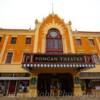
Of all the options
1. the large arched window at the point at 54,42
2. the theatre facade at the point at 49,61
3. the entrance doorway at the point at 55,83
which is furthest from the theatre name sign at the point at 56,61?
the large arched window at the point at 54,42

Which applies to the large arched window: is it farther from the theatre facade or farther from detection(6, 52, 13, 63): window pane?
detection(6, 52, 13, 63): window pane

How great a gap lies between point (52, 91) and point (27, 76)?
14.0 ft

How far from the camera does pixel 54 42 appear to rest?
1143 inches

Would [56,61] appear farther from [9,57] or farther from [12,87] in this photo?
[9,57]

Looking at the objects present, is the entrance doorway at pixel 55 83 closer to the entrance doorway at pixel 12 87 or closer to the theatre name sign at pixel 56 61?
the entrance doorway at pixel 12 87

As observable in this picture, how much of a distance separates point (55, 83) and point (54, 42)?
24.1 ft

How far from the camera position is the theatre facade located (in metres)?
21.4

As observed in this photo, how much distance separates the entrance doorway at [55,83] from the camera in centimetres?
2466

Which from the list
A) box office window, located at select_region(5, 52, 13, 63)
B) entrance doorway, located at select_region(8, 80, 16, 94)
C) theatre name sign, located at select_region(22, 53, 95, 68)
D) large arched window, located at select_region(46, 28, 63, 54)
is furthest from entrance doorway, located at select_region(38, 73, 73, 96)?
box office window, located at select_region(5, 52, 13, 63)

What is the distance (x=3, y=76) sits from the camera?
2520cm

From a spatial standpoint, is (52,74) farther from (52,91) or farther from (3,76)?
(3,76)

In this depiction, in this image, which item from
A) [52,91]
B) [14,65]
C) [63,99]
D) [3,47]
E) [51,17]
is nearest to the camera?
[63,99]

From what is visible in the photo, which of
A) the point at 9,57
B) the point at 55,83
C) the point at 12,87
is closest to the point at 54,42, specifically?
the point at 55,83

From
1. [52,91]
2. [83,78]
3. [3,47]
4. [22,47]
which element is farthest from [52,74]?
[3,47]
